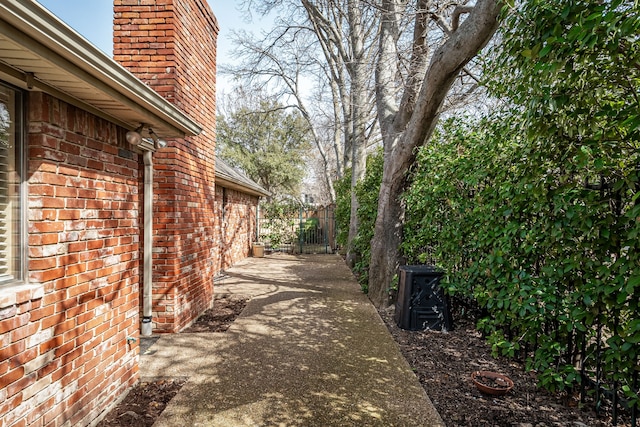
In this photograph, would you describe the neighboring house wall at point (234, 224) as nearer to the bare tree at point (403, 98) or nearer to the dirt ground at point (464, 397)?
the bare tree at point (403, 98)

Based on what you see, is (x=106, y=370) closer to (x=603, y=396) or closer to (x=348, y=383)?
(x=348, y=383)

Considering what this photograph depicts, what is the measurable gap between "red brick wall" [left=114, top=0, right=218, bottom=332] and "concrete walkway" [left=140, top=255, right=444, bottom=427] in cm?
65

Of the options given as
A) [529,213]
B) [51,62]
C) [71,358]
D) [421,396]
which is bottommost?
[421,396]

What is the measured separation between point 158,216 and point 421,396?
3863 millimetres

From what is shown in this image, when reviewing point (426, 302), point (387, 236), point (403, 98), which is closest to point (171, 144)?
point (387, 236)

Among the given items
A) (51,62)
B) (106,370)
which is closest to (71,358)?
(106,370)

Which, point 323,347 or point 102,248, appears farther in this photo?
point 323,347

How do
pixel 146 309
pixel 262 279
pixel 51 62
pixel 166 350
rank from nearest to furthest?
pixel 51 62
pixel 166 350
pixel 146 309
pixel 262 279

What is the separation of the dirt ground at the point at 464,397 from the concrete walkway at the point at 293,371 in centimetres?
17

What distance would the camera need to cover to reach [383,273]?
639cm

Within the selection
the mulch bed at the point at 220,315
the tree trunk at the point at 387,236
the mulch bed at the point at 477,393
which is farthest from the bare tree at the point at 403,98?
the mulch bed at the point at 220,315

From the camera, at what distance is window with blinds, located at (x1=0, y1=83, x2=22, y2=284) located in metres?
2.13

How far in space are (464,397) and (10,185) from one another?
3.94m

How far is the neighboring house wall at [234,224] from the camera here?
394 inches
